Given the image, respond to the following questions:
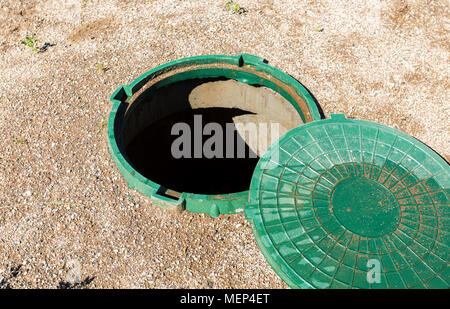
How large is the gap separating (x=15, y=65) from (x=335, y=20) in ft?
21.1

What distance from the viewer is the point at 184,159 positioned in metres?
10.2

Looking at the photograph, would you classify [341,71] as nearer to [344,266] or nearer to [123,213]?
[344,266]

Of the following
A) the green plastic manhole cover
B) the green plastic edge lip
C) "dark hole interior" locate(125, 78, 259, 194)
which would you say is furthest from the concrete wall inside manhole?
the green plastic manhole cover

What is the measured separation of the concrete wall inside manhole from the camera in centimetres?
784

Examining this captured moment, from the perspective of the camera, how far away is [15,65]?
25.7 ft

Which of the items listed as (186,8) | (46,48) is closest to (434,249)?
(186,8)

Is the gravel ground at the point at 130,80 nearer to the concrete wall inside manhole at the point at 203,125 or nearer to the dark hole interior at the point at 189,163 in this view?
the concrete wall inside manhole at the point at 203,125

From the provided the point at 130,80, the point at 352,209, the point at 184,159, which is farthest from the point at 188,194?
the point at 184,159

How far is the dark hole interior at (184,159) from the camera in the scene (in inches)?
323

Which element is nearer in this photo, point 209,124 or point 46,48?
point 46,48

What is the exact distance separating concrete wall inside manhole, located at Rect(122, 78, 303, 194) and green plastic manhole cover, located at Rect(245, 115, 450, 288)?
189 centimetres

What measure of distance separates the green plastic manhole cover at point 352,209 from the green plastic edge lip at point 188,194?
1.68 feet

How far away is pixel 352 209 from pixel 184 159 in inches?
227

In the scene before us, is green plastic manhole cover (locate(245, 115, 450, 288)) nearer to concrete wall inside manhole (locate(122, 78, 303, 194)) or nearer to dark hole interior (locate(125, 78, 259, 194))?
concrete wall inside manhole (locate(122, 78, 303, 194))
